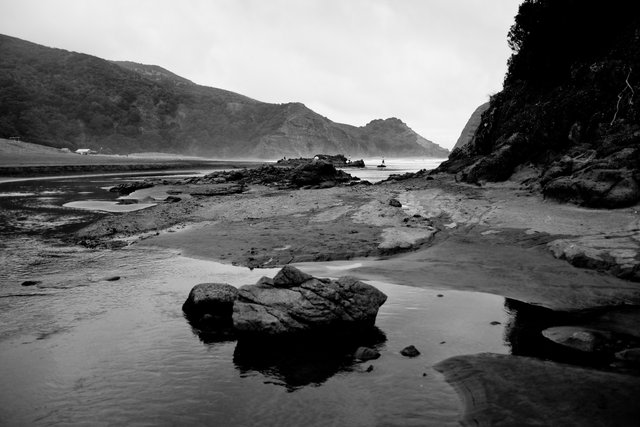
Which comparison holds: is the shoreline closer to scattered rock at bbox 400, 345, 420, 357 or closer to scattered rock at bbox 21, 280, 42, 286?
scattered rock at bbox 400, 345, 420, 357

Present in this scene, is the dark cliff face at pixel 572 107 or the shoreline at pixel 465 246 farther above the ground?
the dark cliff face at pixel 572 107

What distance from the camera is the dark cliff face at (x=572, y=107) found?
1784cm

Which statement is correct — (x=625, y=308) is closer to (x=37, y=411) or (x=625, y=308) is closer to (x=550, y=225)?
(x=550, y=225)

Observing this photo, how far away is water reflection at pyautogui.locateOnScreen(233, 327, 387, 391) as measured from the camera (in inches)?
268

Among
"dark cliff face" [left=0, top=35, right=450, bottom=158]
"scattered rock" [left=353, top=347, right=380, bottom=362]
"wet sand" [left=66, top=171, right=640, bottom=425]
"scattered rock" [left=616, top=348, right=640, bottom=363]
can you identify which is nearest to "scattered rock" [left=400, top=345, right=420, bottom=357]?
"scattered rock" [left=353, top=347, right=380, bottom=362]

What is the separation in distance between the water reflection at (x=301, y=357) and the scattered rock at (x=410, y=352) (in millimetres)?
461

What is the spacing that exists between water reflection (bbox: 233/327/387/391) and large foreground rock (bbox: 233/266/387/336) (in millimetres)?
214

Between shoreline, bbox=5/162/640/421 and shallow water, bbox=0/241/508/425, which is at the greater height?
shoreline, bbox=5/162/640/421

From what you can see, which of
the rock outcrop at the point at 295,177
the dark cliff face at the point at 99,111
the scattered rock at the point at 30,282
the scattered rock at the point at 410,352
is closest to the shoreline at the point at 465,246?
the scattered rock at the point at 410,352

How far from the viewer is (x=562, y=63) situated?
29.0 m

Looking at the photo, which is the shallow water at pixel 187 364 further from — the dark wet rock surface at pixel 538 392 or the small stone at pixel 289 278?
the small stone at pixel 289 278

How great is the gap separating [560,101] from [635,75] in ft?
14.0

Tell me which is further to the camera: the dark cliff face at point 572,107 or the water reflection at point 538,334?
the dark cliff face at point 572,107

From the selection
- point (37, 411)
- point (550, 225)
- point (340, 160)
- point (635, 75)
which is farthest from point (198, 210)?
point (340, 160)
